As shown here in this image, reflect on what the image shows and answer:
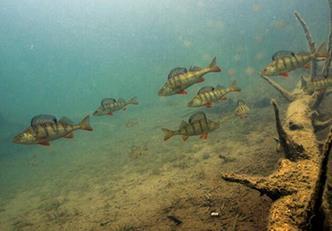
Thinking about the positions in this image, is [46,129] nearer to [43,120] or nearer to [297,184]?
[43,120]

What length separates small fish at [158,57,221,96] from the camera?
638cm

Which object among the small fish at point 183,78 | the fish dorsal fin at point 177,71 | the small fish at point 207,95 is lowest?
the small fish at point 207,95

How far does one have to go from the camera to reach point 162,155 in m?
13.1

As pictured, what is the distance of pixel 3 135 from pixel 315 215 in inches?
1118

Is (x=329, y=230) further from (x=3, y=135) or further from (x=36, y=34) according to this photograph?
(x=36, y=34)

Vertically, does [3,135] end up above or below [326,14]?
below

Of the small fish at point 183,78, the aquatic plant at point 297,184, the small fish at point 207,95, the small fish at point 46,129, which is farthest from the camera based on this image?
the small fish at point 207,95

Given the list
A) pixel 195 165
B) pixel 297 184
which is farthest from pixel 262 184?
pixel 195 165

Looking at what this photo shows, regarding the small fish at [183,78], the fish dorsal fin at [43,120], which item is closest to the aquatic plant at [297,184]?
the small fish at [183,78]

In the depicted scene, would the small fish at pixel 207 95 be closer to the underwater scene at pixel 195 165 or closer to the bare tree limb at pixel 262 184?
the underwater scene at pixel 195 165

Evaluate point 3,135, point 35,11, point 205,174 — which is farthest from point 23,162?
point 35,11

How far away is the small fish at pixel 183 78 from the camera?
6375 millimetres

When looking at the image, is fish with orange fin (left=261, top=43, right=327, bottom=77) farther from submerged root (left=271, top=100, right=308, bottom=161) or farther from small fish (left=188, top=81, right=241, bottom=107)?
submerged root (left=271, top=100, right=308, bottom=161)

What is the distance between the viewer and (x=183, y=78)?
6.43m
